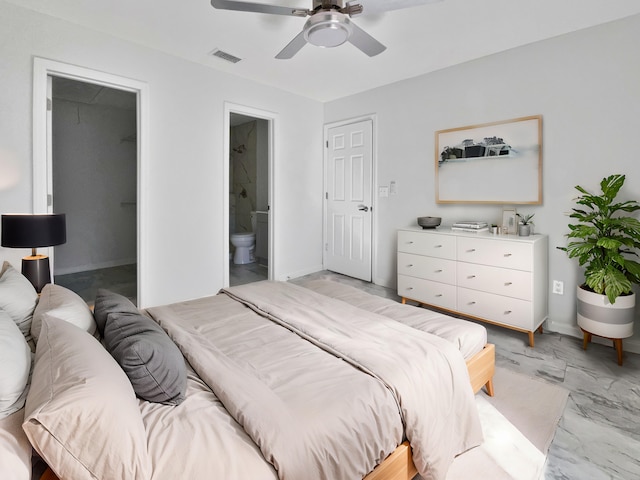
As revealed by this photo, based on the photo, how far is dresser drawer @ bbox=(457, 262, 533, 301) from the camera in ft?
9.29

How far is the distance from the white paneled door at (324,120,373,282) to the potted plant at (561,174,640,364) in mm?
2386

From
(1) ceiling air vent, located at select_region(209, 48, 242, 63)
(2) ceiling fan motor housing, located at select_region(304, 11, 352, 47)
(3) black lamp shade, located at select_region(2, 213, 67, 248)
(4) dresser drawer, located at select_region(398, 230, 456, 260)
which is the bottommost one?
(4) dresser drawer, located at select_region(398, 230, 456, 260)

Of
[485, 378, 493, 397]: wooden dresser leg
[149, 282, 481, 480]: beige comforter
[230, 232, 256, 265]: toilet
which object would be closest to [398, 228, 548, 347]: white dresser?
[485, 378, 493, 397]: wooden dresser leg

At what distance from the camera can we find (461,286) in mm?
3236

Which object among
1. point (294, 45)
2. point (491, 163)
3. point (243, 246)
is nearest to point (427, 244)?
point (491, 163)

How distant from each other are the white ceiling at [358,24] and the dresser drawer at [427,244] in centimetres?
174

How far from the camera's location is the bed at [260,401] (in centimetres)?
85

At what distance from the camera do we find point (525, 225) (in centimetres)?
305

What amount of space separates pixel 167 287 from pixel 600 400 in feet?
11.8

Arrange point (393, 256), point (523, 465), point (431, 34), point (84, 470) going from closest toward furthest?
point (84, 470), point (523, 465), point (431, 34), point (393, 256)

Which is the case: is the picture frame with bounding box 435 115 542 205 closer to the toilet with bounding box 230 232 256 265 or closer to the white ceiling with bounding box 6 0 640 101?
the white ceiling with bounding box 6 0 640 101

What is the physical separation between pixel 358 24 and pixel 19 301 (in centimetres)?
288

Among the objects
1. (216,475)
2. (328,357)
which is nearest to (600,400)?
(328,357)

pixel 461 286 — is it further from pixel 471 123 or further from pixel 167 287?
pixel 167 287
